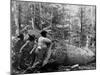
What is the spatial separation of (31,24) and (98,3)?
3.94ft

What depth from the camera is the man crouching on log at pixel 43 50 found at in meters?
2.70

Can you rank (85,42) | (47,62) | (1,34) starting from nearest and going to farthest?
(1,34)
(47,62)
(85,42)

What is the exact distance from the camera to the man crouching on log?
270 cm

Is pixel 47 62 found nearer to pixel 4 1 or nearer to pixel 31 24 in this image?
pixel 31 24

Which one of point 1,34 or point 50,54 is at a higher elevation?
point 1,34

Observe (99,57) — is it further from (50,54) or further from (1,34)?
(1,34)

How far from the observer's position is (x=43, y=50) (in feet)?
8.95

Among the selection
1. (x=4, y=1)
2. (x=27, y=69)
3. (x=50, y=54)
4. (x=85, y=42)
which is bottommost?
(x=27, y=69)

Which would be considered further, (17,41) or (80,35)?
(80,35)

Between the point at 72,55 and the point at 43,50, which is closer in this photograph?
the point at 43,50

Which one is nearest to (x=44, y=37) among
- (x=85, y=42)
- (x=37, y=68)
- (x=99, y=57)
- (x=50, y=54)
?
(x=50, y=54)

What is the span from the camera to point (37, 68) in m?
2.69

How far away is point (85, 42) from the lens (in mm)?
2920

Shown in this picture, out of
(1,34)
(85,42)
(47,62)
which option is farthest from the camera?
(85,42)
